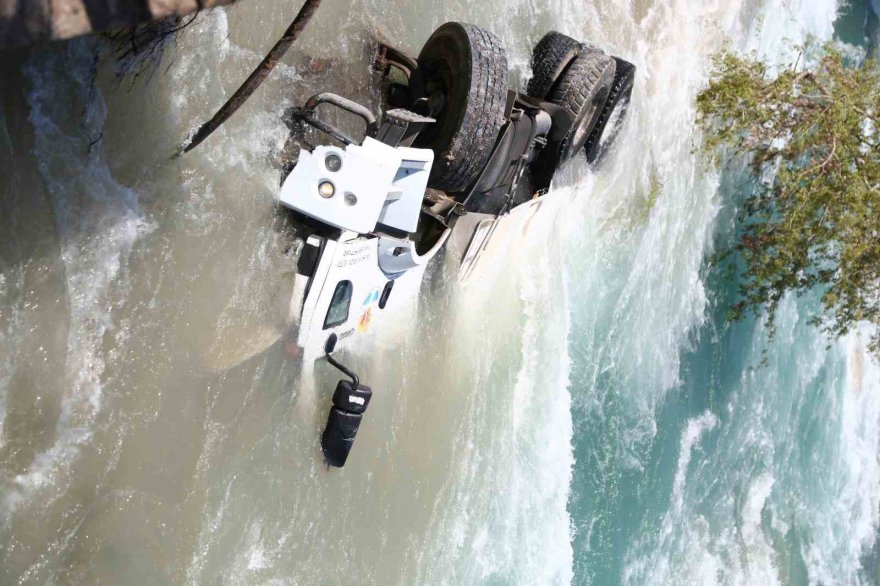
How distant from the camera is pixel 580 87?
8.42 metres

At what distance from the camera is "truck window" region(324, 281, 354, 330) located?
6.60m

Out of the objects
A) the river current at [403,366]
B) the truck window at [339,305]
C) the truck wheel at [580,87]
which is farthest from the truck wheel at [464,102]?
the truck wheel at [580,87]

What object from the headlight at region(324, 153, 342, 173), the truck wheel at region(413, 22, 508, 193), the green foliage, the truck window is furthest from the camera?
the green foliage

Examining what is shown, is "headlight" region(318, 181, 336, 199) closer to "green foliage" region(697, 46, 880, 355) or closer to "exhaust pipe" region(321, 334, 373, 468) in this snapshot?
"exhaust pipe" region(321, 334, 373, 468)

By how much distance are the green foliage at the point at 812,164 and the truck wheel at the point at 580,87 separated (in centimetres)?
232

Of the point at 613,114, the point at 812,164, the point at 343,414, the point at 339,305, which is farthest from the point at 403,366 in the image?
the point at 812,164

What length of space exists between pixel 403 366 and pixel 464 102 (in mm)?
2369

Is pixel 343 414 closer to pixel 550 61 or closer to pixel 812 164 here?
pixel 550 61

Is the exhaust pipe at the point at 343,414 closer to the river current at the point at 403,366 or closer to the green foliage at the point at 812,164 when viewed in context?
the river current at the point at 403,366

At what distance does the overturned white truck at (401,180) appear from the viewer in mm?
6281

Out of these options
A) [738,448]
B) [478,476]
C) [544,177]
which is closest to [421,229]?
[544,177]

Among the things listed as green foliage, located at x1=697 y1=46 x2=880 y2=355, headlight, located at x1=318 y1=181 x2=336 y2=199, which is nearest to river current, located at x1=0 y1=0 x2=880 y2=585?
headlight, located at x1=318 y1=181 x2=336 y2=199

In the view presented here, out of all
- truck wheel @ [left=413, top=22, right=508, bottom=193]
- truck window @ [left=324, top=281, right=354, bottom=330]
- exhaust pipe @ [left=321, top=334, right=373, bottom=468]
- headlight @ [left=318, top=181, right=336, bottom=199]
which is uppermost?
truck wheel @ [left=413, top=22, right=508, bottom=193]

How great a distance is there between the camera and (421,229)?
7676 millimetres
